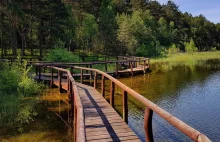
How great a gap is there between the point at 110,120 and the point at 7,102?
24.1ft

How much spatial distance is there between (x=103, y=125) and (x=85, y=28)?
41255 mm

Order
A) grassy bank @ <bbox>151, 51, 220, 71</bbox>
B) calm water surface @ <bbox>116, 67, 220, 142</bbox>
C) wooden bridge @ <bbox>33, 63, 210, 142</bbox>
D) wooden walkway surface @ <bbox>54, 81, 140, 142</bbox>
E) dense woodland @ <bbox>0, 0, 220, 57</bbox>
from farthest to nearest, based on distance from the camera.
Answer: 1. grassy bank @ <bbox>151, 51, 220, 71</bbox>
2. dense woodland @ <bbox>0, 0, 220, 57</bbox>
3. calm water surface @ <bbox>116, 67, 220, 142</bbox>
4. wooden walkway surface @ <bbox>54, 81, 140, 142</bbox>
5. wooden bridge @ <bbox>33, 63, 210, 142</bbox>

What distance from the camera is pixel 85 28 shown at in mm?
47438

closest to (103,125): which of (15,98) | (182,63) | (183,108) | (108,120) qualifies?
(108,120)

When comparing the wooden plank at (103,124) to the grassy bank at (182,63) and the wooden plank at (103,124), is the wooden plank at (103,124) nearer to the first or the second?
the wooden plank at (103,124)

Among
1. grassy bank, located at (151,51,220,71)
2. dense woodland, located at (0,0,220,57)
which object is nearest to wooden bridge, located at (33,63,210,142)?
dense woodland, located at (0,0,220,57)

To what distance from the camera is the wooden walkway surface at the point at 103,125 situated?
647cm

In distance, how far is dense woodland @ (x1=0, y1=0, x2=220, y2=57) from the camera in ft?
117

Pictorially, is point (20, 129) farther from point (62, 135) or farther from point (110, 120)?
point (110, 120)

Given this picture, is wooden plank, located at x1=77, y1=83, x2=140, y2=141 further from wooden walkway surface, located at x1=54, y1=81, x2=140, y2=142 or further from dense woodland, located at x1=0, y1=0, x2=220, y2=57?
dense woodland, located at x1=0, y1=0, x2=220, y2=57

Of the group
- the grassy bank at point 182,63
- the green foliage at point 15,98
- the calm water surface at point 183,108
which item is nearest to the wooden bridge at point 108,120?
the calm water surface at point 183,108

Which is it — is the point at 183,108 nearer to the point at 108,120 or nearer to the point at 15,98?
the point at 108,120

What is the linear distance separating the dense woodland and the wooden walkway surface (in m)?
23.8

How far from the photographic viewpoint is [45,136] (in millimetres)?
9008
